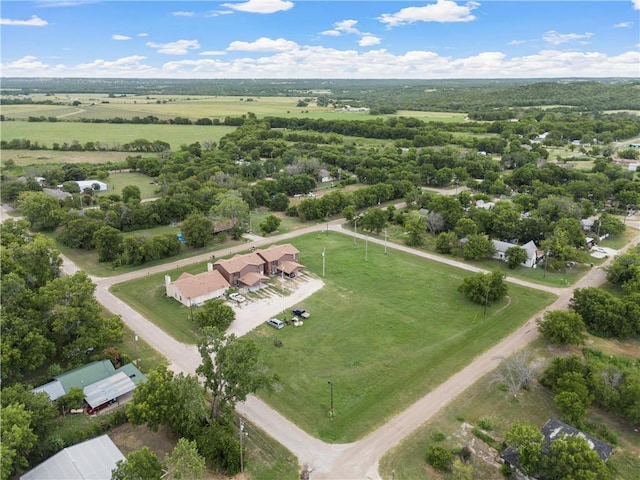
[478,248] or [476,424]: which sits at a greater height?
[478,248]

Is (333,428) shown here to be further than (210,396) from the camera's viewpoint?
No

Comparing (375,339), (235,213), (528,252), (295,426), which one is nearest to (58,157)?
(235,213)

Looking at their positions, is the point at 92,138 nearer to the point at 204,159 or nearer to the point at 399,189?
the point at 204,159

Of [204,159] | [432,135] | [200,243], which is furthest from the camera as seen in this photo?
[432,135]

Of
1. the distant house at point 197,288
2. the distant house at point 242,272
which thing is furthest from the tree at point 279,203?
the distant house at point 197,288

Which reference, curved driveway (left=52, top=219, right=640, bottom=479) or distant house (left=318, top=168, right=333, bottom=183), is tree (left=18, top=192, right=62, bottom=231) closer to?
curved driveway (left=52, top=219, right=640, bottom=479)

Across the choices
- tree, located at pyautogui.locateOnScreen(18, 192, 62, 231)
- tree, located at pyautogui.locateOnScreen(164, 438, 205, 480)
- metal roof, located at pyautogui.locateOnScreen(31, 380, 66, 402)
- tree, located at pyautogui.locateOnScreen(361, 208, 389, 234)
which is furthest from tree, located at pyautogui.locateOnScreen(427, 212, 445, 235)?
tree, located at pyautogui.locateOnScreen(18, 192, 62, 231)

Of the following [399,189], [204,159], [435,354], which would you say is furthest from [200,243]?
[204,159]

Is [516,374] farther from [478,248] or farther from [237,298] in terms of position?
[237,298]
